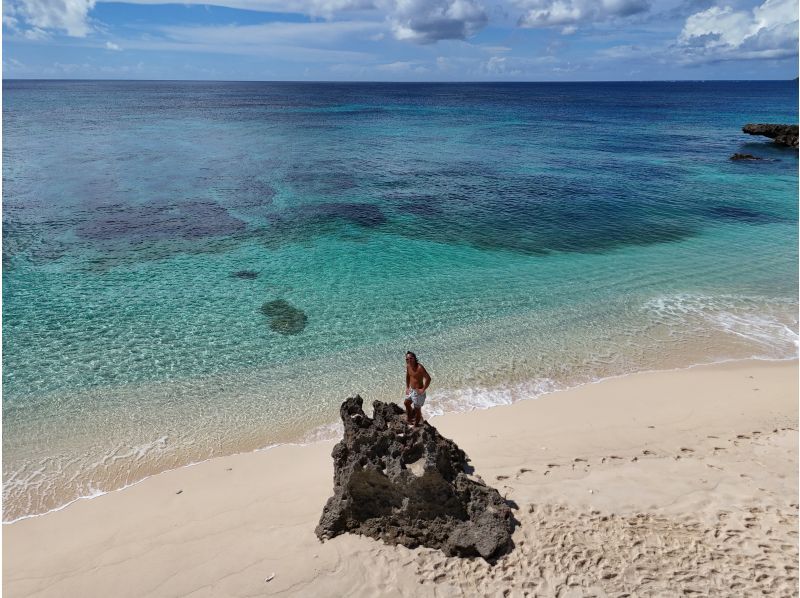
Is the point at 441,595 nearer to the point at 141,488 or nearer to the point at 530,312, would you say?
the point at 141,488

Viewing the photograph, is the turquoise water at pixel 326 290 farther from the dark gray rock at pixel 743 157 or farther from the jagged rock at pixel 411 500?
the dark gray rock at pixel 743 157

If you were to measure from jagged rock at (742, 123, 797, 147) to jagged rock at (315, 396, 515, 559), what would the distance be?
66335 millimetres

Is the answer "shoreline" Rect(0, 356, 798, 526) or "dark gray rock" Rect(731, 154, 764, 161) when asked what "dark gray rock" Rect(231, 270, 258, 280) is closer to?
"shoreline" Rect(0, 356, 798, 526)

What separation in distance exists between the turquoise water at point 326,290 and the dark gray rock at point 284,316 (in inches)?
5.4

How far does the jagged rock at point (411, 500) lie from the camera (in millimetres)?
8031

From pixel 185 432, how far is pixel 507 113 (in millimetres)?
97322

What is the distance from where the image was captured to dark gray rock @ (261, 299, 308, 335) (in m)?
17.0

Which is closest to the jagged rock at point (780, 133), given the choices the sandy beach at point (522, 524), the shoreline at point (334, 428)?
the shoreline at point (334, 428)

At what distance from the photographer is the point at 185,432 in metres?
12.4

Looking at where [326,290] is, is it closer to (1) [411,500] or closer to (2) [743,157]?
(1) [411,500]

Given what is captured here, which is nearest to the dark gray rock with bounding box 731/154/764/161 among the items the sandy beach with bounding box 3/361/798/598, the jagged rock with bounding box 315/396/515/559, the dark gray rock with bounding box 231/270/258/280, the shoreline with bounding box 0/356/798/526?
the shoreline with bounding box 0/356/798/526

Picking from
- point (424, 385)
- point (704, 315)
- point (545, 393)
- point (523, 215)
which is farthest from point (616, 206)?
point (424, 385)

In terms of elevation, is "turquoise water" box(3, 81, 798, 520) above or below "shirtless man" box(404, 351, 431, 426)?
below

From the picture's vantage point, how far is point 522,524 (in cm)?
838
